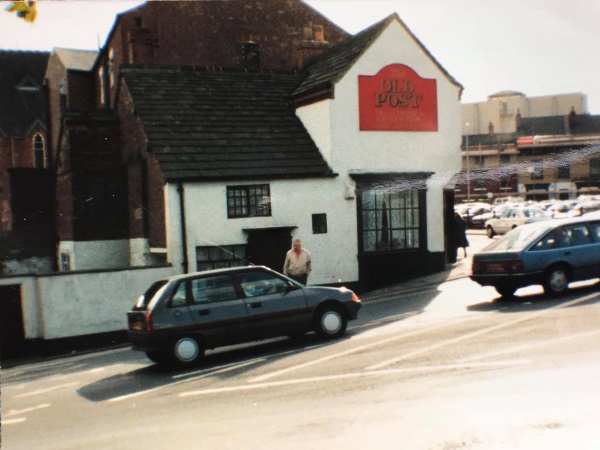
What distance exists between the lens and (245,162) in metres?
16.2

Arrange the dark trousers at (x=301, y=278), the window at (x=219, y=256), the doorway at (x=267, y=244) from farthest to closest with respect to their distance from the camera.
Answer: the window at (x=219, y=256), the doorway at (x=267, y=244), the dark trousers at (x=301, y=278)

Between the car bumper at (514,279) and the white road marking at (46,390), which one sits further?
the car bumper at (514,279)

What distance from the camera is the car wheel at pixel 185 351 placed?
403 inches

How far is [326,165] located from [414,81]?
3401mm

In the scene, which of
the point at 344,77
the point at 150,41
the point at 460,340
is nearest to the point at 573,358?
the point at 460,340

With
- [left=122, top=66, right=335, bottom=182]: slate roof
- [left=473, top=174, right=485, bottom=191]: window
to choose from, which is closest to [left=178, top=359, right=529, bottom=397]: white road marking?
[left=473, top=174, right=485, bottom=191]: window

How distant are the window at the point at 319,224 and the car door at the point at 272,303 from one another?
5.12 metres

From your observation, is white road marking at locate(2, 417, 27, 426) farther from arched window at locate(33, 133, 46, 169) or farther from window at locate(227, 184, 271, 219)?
arched window at locate(33, 133, 46, 169)

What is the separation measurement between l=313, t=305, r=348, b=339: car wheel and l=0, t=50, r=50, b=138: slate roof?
6.06m

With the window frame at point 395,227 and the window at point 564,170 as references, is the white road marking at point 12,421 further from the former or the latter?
the window frame at point 395,227

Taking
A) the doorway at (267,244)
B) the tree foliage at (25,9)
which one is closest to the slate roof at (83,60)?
the doorway at (267,244)

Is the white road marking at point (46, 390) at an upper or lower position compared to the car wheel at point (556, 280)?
lower

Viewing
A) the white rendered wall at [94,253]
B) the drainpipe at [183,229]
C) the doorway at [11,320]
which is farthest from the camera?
the white rendered wall at [94,253]

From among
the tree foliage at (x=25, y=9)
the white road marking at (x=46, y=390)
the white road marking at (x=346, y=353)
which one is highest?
the tree foliage at (x=25, y=9)
